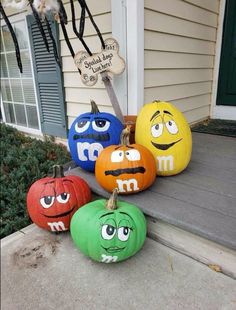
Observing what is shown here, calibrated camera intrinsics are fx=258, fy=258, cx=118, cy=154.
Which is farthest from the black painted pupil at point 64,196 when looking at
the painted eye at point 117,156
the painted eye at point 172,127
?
the painted eye at point 172,127

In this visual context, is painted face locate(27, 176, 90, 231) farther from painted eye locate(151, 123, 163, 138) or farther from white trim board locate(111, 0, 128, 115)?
white trim board locate(111, 0, 128, 115)

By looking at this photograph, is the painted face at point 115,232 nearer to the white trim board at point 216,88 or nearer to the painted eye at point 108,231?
the painted eye at point 108,231

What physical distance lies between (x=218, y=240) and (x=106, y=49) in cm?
165

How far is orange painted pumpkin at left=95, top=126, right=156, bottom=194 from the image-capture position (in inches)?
65.4

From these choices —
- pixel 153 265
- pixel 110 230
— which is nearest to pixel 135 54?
pixel 110 230

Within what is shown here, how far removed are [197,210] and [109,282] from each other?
0.64 m

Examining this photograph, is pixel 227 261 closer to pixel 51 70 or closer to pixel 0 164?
pixel 0 164

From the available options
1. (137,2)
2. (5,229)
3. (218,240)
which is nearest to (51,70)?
(137,2)

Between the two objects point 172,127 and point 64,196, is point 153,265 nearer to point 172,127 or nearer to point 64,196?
point 64,196

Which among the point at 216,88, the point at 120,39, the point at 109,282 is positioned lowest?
the point at 109,282

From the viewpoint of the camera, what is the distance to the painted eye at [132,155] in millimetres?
1665

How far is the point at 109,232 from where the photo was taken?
4.45 feet

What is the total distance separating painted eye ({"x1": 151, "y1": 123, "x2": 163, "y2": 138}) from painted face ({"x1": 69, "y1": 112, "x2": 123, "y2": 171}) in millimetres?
328

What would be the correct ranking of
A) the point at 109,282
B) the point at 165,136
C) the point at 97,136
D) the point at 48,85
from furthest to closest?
the point at 48,85 → the point at 97,136 → the point at 165,136 → the point at 109,282
